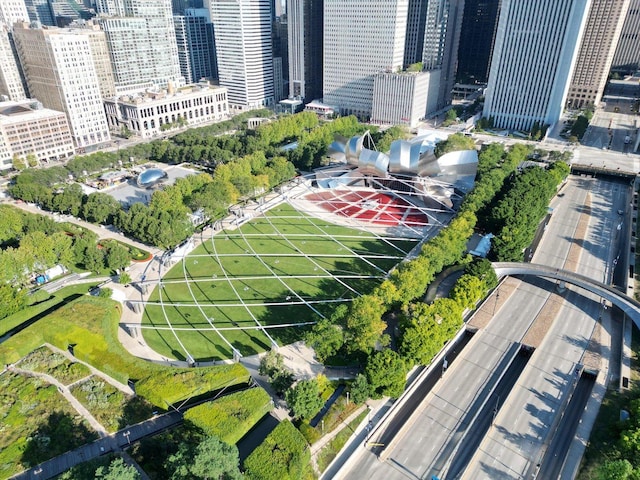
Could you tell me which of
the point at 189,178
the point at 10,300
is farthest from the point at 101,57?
the point at 10,300

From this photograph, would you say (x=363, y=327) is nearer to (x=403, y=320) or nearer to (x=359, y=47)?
(x=403, y=320)

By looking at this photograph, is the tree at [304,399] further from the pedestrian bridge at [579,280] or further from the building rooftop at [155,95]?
the building rooftop at [155,95]

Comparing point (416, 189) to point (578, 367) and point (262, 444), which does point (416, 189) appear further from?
point (262, 444)

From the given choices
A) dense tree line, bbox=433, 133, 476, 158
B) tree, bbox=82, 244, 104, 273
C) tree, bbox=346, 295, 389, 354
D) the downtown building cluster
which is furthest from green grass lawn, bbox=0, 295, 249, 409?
the downtown building cluster

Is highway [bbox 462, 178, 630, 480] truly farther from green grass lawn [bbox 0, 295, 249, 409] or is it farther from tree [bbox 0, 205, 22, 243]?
tree [bbox 0, 205, 22, 243]

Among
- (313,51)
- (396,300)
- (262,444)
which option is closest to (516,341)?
(396,300)

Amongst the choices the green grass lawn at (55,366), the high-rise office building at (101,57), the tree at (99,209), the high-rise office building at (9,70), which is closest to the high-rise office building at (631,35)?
the high-rise office building at (101,57)
